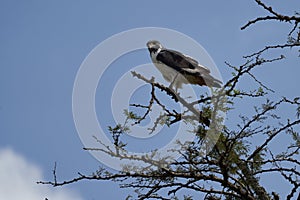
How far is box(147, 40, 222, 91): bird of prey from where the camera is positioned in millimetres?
5199

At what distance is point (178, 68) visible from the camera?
5.60 metres

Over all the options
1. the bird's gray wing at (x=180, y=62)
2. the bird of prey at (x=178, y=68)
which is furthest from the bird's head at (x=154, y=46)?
the bird's gray wing at (x=180, y=62)

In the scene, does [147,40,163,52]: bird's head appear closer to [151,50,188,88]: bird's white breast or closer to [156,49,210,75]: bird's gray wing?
[151,50,188,88]: bird's white breast

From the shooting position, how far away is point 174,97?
4.17 meters

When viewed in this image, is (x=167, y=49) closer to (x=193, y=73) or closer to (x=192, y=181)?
(x=193, y=73)

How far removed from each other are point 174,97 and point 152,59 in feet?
7.10

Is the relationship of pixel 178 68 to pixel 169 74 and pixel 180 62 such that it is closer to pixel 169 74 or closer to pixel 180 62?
pixel 180 62

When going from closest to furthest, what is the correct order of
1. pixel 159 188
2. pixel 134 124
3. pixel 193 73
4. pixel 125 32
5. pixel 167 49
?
pixel 134 124 → pixel 159 188 → pixel 125 32 → pixel 193 73 → pixel 167 49

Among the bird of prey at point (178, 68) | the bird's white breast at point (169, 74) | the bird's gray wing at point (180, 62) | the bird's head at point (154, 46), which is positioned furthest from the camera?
the bird's head at point (154, 46)

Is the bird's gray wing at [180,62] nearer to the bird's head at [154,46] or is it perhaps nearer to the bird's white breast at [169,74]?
the bird's white breast at [169,74]

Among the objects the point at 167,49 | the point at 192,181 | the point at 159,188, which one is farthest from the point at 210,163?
the point at 167,49

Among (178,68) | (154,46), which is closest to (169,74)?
(178,68)

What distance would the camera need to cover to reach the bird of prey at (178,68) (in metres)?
5.20

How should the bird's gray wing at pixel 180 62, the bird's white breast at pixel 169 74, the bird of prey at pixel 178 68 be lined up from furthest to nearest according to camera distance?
1. the bird's white breast at pixel 169 74
2. the bird's gray wing at pixel 180 62
3. the bird of prey at pixel 178 68
